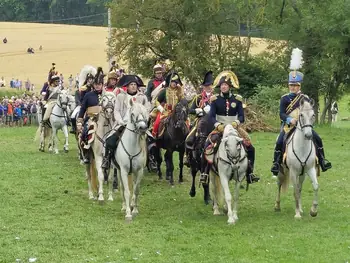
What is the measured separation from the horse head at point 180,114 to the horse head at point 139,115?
4.20 m

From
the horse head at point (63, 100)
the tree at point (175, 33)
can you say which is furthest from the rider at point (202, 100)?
the tree at point (175, 33)

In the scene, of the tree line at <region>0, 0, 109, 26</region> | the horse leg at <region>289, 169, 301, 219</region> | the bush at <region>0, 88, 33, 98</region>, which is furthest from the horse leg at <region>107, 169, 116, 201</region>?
the tree line at <region>0, 0, 109, 26</region>

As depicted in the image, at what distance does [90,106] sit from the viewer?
15.7 m

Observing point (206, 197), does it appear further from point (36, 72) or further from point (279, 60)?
point (36, 72)

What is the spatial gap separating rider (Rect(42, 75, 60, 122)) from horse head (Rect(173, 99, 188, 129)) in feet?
27.7

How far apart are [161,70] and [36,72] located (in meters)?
60.1

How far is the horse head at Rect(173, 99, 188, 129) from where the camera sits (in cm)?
1716

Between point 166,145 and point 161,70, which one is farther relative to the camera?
point 161,70

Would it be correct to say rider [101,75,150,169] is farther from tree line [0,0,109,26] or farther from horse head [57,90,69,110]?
tree line [0,0,109,26]

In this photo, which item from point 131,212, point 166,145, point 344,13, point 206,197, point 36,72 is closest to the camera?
point 131,212

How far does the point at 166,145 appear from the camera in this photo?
18016mm

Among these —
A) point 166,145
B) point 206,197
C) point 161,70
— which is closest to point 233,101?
point 206,197

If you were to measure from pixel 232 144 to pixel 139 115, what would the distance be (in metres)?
1.77

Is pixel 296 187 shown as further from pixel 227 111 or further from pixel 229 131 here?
pixel 227 111
